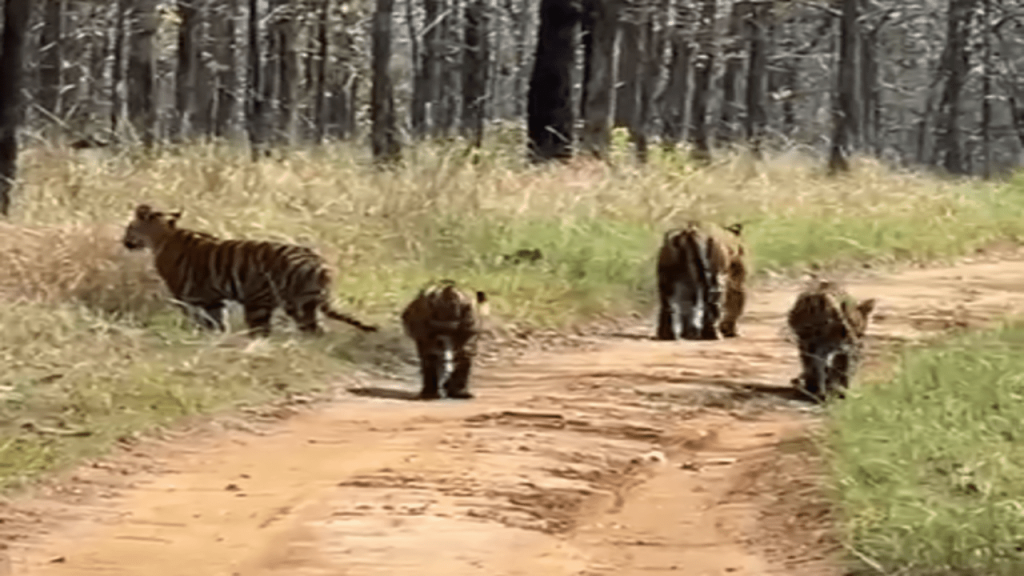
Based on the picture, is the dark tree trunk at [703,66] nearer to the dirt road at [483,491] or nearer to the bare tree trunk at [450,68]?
the bare tree trunk at [450,68]

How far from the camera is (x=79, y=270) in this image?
11.8 m

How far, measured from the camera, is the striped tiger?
11.3 m

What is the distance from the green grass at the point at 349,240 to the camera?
9648 millimetres

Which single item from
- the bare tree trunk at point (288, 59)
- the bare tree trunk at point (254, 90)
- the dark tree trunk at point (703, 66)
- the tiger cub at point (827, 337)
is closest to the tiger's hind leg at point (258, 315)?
the tiger cub at point (827, 337)

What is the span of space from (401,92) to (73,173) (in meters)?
31.5

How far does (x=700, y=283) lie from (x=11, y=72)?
5.51 metres

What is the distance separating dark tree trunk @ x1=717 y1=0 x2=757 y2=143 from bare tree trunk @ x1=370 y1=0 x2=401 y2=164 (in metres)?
15.8

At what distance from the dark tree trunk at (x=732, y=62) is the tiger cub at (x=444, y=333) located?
2718cm

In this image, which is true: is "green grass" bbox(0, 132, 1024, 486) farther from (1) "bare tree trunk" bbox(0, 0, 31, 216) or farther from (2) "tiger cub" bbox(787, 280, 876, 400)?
(2) "tiger cub" bbox(787, 280, 876, 400)

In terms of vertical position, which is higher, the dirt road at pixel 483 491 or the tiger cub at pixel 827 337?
the tiger cub at pixel 827 337

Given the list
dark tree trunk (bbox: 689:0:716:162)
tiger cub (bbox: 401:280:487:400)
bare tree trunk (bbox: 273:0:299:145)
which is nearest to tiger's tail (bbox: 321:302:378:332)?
tiger cub (bbox: 401:280:487:400)

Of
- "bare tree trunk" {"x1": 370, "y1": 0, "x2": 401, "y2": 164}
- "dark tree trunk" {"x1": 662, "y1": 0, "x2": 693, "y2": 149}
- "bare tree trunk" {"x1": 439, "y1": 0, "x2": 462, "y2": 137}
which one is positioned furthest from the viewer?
"bare tree trunk" {"x1": 439, "y1": 0, "x2": 462, "y2": 137}

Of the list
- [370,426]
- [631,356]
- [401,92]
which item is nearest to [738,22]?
[401,92]

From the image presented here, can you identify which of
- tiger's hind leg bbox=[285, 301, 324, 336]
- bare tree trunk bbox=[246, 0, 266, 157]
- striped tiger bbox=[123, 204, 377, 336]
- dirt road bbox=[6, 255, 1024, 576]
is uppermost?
bare tree trunk bbox=[246, 0, 266, 157]
